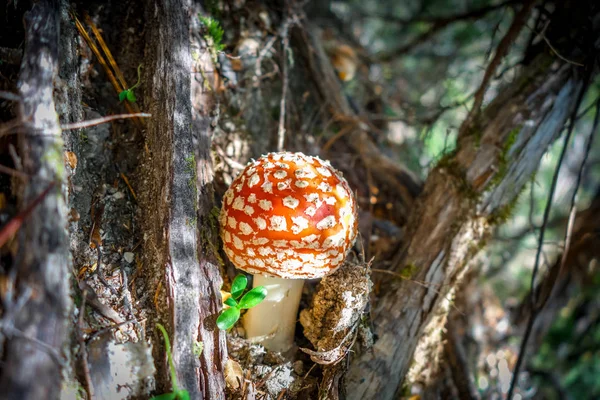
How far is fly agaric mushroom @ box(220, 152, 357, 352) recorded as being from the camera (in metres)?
2.20

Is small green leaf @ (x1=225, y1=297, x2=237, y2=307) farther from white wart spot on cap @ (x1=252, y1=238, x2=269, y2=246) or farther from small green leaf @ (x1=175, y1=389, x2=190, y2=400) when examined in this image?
small green leaf @ (x1=175, y1=389, x2=190, y2=400)

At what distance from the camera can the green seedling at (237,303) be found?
2162 mm

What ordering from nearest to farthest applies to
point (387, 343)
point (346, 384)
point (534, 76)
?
point (346, 384) < point (387, 343) < point (534, 76)

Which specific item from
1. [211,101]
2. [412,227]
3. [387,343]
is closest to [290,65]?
[211,101]

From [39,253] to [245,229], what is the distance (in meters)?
1.02

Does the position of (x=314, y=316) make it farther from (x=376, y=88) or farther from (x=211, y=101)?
(x=376, y=88)

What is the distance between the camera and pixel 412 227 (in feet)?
10.5

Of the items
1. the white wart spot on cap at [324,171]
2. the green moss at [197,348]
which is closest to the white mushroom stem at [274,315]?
the green moss at [197,348]

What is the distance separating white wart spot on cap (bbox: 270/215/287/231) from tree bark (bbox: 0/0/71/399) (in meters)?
1.03

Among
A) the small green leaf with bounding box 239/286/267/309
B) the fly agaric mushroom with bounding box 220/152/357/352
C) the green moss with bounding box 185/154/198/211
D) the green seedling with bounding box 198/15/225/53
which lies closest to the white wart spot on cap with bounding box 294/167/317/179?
the fly agaric mushroom with bounding box 220/152/357/352

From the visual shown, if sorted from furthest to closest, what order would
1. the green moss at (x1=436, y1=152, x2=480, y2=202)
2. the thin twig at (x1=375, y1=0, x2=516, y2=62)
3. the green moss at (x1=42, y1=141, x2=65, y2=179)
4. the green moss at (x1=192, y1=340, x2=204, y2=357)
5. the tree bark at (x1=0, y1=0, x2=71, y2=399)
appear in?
the thin twig at (x1=375, y1=0, x2=516, y2=62), the green moss at (x1=436, y1=152, x2=480, y2=202), the green moss at (x1=192, y1=340, x2=204, y2=357), the green moss at (x1=42, y1=141, x2=65, y2=179), the tree bark at (x1=0, y1=0, x2=71, y2=399)

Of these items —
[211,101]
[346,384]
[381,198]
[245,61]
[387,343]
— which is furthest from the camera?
[381,198]

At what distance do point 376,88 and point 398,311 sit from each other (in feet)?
11.7

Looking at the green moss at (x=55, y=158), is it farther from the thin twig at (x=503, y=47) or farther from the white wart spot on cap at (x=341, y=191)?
the thin twig at (x=503, y=47)
